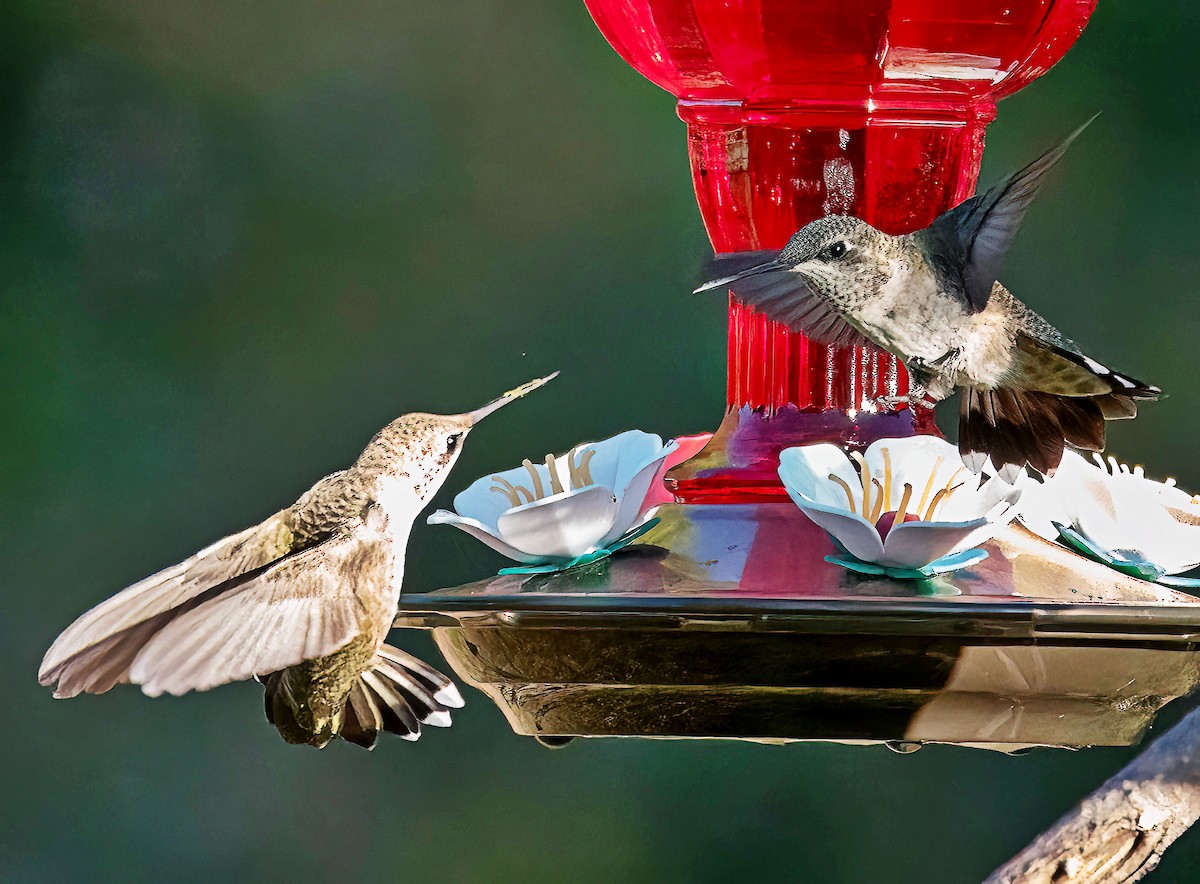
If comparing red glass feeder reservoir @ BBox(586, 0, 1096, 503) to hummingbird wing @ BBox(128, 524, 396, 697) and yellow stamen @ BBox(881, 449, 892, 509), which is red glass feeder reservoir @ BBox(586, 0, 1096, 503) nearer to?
yellow stamen @ BBox(881, 449, 892, 509)

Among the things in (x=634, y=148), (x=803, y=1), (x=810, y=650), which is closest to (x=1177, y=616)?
(x=810, y=650)

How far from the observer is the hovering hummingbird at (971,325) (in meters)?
1.45

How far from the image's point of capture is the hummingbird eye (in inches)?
56.9

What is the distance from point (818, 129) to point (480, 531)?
618 millimetres

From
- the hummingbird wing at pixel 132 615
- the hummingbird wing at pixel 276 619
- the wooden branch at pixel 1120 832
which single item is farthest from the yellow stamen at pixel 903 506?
the wooden branch at pixel 1120 832

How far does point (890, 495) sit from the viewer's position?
1433 mm

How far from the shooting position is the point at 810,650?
4.16ft

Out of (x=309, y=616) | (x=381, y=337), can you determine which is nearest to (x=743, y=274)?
(x=309, y=616)

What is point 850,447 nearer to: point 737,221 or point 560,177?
point 737,221

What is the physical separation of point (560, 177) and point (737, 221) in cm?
373

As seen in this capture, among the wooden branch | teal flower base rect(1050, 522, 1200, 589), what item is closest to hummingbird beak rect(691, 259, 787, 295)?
teal flower base rect(1050, 522, 1200, 589)

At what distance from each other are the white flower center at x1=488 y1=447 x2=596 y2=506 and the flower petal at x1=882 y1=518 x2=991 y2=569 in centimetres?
37

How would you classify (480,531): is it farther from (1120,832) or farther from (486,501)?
(1120,832)

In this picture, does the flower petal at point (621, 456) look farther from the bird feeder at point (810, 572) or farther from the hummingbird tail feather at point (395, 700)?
the hummingbird tail feather at point (395, 700)
